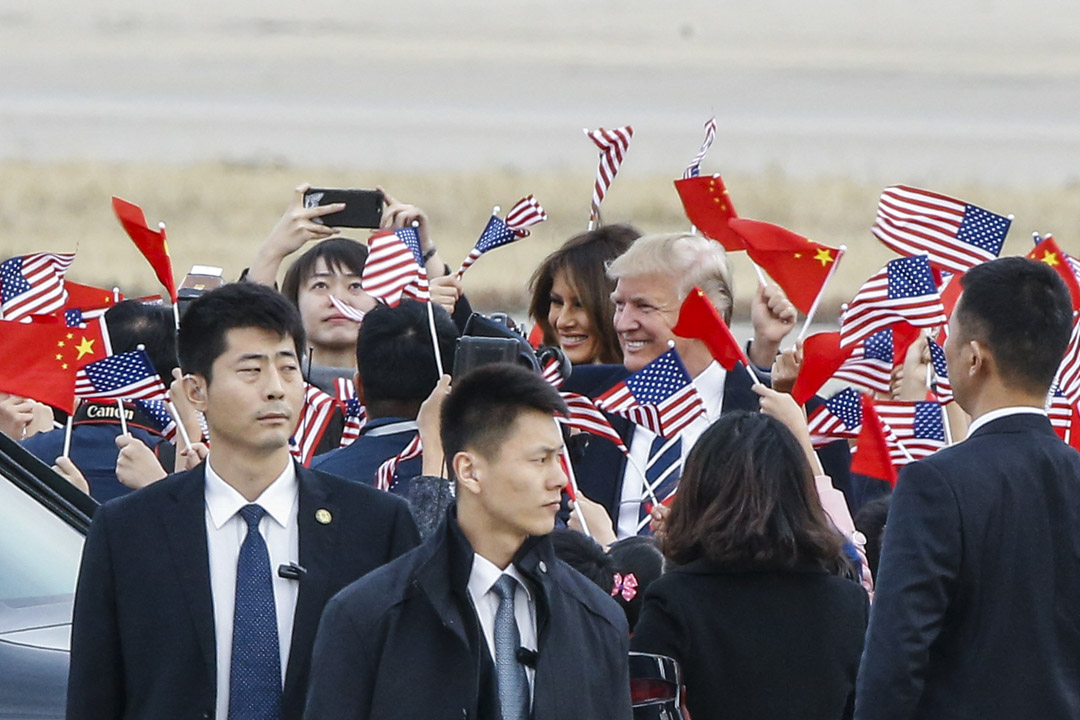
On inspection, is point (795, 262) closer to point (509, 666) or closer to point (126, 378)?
point (126, 378)

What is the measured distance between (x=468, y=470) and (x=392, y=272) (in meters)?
2.00

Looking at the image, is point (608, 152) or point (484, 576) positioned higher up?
point (608, 152)

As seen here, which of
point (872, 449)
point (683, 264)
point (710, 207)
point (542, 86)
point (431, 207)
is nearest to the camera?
point (872, 449)

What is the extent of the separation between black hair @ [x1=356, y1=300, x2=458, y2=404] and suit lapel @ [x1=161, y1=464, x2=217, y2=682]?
1185 mm

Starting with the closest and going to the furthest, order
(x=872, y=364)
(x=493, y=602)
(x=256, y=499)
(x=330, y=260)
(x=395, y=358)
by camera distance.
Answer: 1. (x=493, y=602)
2. (x=256, y=499)
3. (x=395, y=358)
4. (x=872, y=364)
5. (x=330, y=260)

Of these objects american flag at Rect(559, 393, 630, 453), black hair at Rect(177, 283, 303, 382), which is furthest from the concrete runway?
black hair at Rect(177, 283, 303, 382)

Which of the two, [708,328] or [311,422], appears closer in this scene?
[708,328]

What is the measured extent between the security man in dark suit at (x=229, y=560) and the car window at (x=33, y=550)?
0.89m

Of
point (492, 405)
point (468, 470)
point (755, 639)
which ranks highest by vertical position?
point (492, 405)

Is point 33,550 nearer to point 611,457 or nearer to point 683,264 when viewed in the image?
point 611,457

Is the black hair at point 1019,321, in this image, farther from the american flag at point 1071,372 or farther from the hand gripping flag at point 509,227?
the hand gripping flag at point 509,227

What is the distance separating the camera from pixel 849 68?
47.7m

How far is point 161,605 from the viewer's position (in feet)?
11.5

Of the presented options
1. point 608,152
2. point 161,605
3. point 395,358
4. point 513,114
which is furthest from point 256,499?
point 513,114
